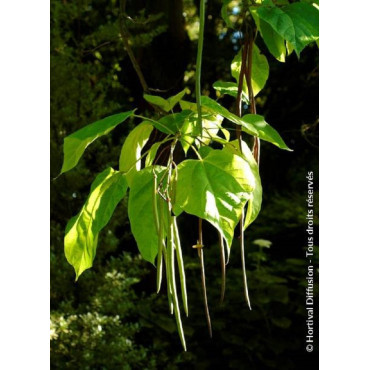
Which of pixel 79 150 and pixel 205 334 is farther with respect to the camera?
pixel 205 334

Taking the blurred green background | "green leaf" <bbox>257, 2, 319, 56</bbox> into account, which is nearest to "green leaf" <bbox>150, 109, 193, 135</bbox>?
"green leaf" <bbox>257, 2, 319, 56</bbox>

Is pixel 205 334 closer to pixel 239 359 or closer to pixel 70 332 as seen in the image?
pixel 239 359

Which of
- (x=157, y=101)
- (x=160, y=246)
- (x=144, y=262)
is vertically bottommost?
(x=144, y=262)

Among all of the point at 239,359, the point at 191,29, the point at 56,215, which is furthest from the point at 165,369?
the point at 191,29

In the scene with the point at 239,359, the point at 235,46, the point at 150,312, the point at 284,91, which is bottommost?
the point at 239,359

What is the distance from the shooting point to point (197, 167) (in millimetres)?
420

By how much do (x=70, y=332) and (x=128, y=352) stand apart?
23 cm

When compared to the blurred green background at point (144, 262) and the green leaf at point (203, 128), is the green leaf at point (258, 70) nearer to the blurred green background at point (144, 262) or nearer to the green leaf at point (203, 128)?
the green leaf at point (203, 128)

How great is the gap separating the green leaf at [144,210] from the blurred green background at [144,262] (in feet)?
3.63

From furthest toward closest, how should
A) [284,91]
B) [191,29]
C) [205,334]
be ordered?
[191,29], [284,91], [205,334]

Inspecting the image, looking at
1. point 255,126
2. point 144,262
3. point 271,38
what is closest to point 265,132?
point 255,126

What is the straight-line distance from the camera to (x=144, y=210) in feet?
1.49

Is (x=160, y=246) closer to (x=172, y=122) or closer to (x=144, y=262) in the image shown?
(x=172, y=122)

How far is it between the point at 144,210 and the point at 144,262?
150cm
